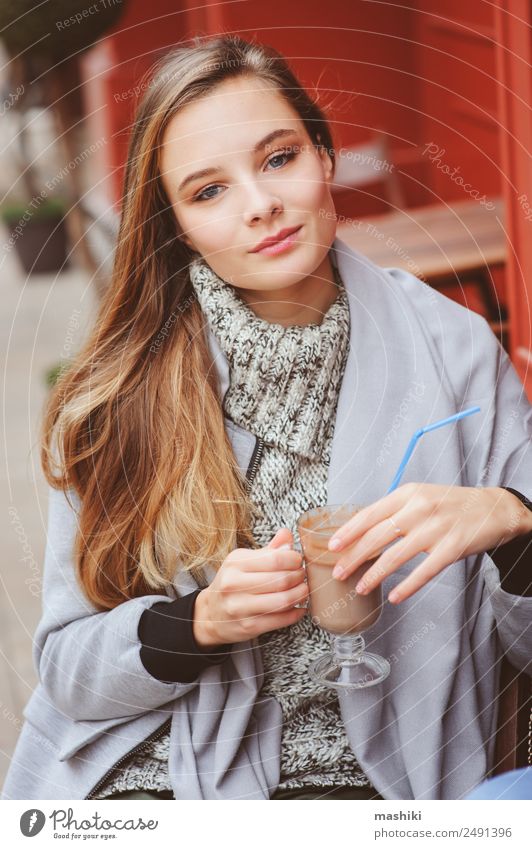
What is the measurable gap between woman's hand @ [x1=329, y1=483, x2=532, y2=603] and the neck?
282mm

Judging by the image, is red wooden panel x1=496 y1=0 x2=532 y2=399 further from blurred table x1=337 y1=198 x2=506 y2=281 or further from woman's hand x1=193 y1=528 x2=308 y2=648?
woman's hand x1=193 y1=528 x2=308 y2=648

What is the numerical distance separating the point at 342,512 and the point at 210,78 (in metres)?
0.48

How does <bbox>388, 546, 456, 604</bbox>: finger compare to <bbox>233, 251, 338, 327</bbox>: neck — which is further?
<bbox>233, 251, 338, 327</bbox>: neck

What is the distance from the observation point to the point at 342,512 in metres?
1.03

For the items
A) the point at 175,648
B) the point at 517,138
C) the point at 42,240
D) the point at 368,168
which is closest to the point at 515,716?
the point at 175,648

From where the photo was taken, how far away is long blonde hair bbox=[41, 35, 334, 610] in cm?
113

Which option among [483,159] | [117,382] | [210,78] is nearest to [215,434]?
[117,382]

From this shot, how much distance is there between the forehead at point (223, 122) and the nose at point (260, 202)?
41 millimetres

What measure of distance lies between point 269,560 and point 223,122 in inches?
18.0

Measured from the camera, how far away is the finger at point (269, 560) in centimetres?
98

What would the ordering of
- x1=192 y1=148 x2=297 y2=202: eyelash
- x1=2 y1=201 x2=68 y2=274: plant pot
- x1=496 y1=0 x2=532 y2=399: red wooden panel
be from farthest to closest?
x1=2 y1=201 x2=68 y2=274: plant pot, x1=496 y1=0 x2=532 y2=399: red wooden panel, x1=192 y1=148 x2=297 y2=202: eyelash

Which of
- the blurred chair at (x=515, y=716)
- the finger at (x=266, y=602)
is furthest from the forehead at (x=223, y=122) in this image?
the blurred chair at (x=515, y=716)
